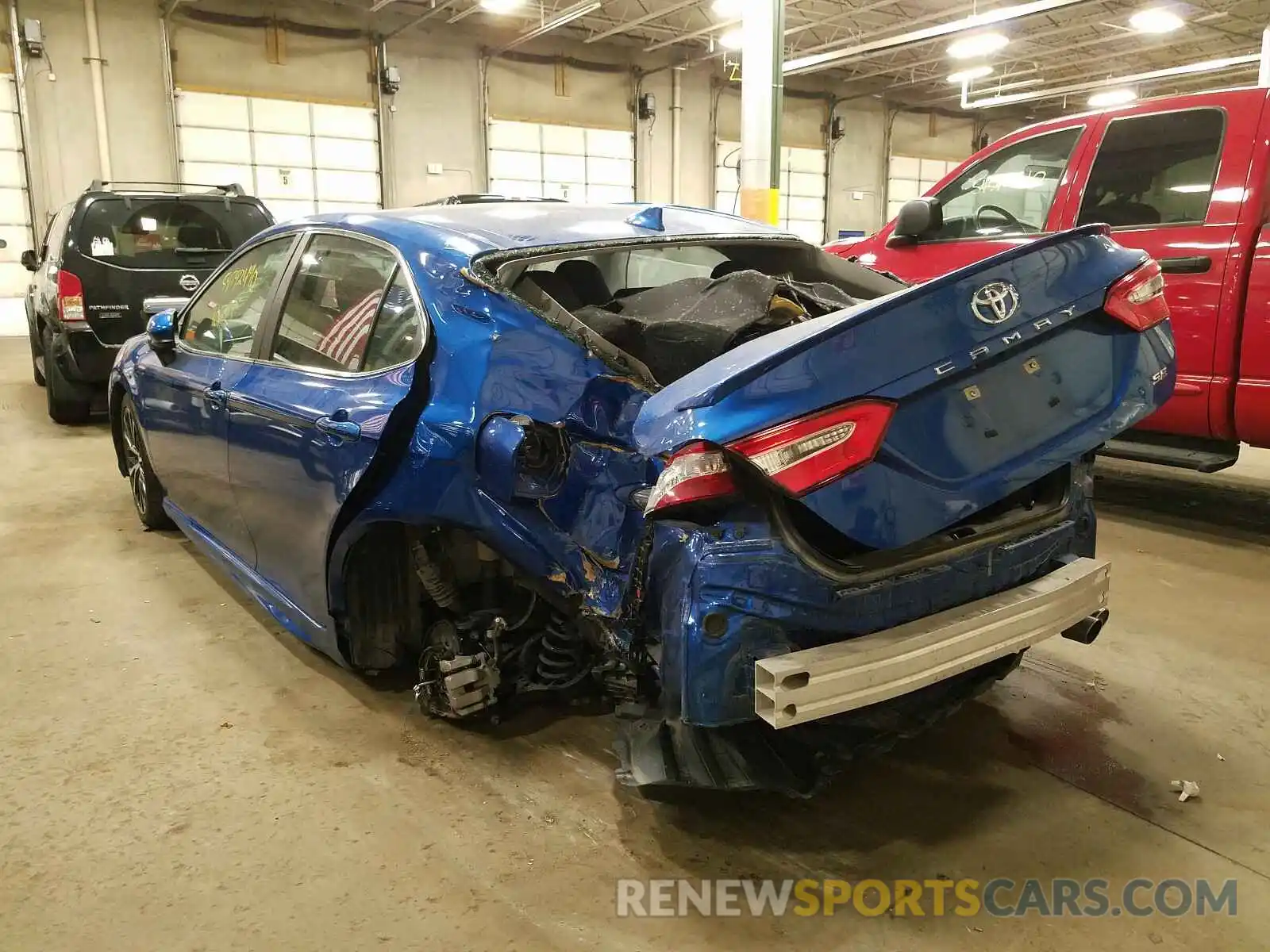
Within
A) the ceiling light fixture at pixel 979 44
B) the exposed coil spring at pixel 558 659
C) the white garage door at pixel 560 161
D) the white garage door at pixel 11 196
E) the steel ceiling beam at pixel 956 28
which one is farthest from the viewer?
the white garage door at pixel 560 161

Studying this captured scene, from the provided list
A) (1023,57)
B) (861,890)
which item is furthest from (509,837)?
(1023,57)

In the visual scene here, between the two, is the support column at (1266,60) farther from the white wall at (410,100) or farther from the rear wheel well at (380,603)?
the rear wheel well at (380,603)

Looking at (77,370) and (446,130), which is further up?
(446,130)

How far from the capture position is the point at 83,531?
4660 millimetres

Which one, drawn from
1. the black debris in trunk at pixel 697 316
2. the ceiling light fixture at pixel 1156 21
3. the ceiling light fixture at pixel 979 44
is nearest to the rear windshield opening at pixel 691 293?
the black debris in trunk at pixel 697 316

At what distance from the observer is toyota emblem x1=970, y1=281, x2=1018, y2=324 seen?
1.93 meters

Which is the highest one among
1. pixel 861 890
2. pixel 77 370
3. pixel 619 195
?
pixel 619 195

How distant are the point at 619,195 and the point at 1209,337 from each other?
1494 cm

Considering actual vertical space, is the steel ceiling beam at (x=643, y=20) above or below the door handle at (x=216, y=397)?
above

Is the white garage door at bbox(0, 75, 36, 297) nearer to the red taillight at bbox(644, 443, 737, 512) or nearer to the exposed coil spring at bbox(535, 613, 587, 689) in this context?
the exposed coil spring at bbox(535, 613, 587, 689)

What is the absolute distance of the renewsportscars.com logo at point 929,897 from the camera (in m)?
1.91

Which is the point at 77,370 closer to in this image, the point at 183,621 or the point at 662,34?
the point at 183,621

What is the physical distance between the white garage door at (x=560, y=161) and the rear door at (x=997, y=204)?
37.7 feet

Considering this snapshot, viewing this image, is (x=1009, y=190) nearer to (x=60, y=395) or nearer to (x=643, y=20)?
(x=60, y=395)
